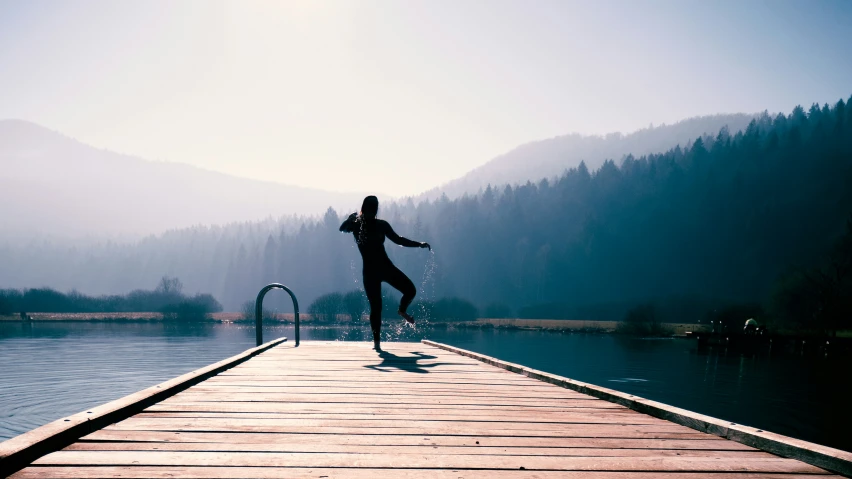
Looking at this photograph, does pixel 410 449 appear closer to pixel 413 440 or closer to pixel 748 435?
pixel 413 440

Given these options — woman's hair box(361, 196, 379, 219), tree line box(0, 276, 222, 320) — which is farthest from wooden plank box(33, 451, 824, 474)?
tree line box(0, 276, 222, 320)

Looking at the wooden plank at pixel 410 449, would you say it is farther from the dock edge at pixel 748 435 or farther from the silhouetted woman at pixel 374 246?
the silhouetted woman at pixel 374 246

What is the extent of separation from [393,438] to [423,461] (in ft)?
1.73

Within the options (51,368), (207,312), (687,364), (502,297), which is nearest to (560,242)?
(502,297)

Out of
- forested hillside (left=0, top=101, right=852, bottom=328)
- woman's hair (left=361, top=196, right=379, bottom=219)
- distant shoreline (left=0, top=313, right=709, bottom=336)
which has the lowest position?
distant shoreline (left=0, top=313, right=709, bottom=336)

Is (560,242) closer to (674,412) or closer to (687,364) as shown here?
(687,364)

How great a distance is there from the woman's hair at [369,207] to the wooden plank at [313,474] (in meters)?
6.66

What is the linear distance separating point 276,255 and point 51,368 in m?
160

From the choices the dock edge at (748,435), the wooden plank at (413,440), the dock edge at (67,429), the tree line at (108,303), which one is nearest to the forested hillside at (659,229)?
the tree line at (108,303)

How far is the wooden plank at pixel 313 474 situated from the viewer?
2.81 metres

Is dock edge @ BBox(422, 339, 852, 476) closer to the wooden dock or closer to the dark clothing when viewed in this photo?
the wooden dock

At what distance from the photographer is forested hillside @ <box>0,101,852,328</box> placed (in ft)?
438

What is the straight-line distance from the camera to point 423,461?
3148 mm

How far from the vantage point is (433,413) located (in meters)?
4.46
